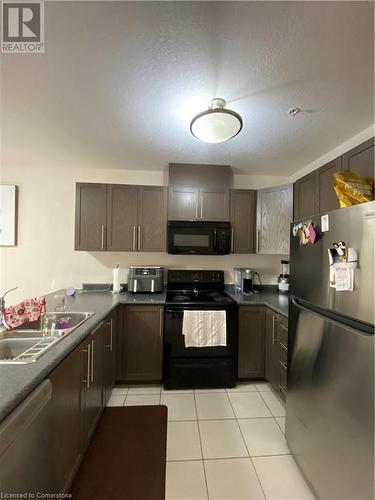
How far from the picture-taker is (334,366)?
1.12 meters

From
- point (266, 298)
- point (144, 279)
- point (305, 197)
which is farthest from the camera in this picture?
point (144, 279)

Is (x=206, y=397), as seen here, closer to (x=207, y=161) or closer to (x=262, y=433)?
(x=262, y=433)

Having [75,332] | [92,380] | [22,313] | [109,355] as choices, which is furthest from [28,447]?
[109,355]

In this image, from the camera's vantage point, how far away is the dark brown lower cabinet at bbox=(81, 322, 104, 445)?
1.42 m

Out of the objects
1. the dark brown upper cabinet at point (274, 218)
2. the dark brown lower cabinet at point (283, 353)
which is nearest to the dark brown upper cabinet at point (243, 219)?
the dark brown upper cabinet at point (274, 218)

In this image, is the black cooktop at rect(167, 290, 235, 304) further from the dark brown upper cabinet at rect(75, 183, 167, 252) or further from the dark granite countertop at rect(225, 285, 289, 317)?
the dark brown upper cabinet at rect(75, 183, 167, 252)

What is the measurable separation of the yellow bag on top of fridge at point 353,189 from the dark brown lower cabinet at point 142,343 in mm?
1767

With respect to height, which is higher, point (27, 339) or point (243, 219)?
point (243, 219)

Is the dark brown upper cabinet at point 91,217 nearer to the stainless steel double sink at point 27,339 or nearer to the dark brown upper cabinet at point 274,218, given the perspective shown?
the stainless steel double sink at point 27,339

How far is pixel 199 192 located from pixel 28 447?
2367 mm

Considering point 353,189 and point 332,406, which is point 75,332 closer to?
point 332,406

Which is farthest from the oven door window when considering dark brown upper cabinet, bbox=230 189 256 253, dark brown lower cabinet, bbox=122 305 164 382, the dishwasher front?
the dishwasher front

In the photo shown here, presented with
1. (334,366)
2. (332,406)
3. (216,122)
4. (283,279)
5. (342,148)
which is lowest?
(332,406)

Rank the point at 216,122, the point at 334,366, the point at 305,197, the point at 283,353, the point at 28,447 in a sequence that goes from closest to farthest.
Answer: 1. the point at 28,447
2. the point at 334,366
3. the point at 216,122
4. the point at 283,353
5. the point at 305,197
